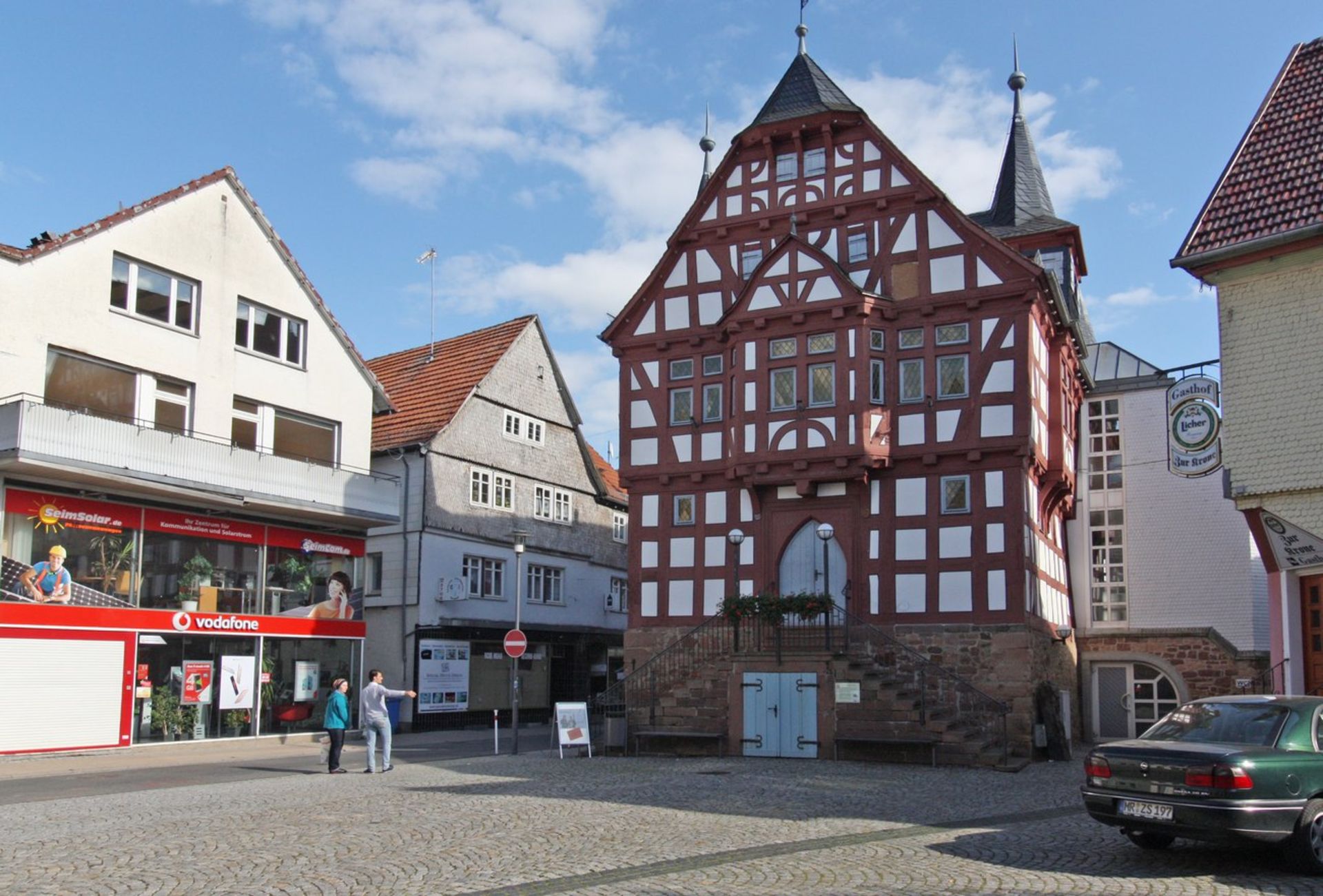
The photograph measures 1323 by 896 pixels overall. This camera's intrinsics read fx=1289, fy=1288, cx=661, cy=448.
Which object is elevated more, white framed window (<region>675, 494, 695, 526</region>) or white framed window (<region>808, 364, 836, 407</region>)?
white framed window (<region>808, 364, 836, 407</region>)


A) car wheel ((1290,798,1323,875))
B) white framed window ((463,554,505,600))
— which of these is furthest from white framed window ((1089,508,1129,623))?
car wheel ((1290,798,1323,875))

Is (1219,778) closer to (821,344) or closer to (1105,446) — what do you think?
(821,344)

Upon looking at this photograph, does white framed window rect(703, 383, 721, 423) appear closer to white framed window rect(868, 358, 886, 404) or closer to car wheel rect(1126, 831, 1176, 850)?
white framed window rect(868, 358, 886, 404)

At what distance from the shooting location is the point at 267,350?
3105 cm

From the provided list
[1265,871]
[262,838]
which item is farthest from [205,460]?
[1265,871]

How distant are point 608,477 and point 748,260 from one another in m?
18.7

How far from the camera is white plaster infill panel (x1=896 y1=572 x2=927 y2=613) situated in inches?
1027

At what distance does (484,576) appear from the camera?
37438 mm

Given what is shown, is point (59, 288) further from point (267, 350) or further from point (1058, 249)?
point (1058, 249)

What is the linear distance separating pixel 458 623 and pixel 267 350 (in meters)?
9.28

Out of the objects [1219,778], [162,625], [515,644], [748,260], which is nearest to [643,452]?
[748,260]

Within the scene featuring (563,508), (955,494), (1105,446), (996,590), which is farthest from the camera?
(563,508)

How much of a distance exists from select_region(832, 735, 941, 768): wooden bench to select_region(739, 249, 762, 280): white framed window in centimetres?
1075

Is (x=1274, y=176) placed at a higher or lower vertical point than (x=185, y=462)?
higher
